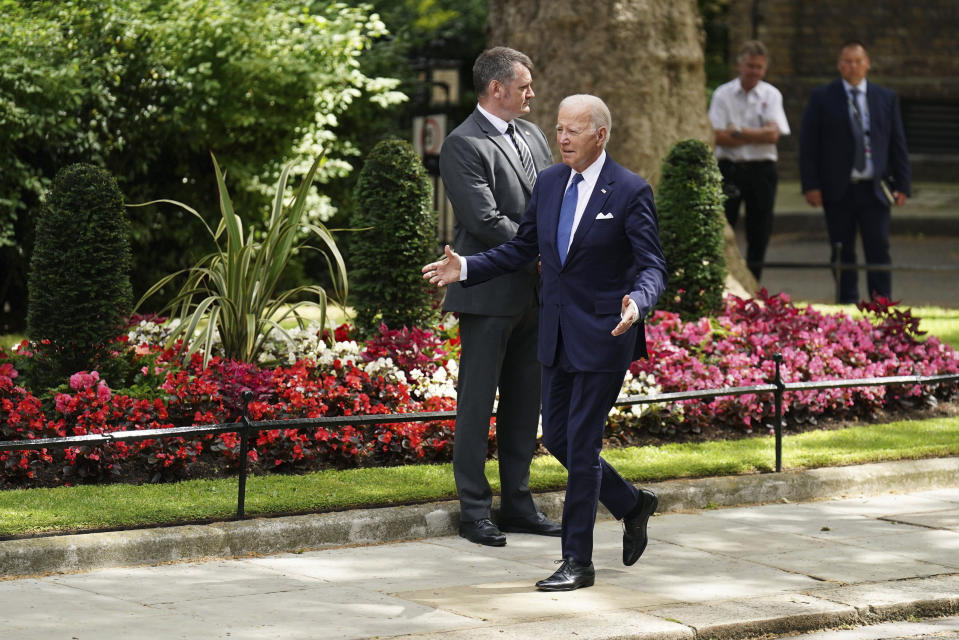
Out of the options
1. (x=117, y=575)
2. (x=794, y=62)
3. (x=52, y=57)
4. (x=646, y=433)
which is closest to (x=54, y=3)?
(x=52, y=57)

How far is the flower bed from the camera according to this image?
771 centimetres

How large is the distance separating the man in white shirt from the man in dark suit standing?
13.7 inches

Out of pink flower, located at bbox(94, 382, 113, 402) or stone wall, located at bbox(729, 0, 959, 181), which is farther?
stone wall, located at bbox(729, 0, 959, 181)

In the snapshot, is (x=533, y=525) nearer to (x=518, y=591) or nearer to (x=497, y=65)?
(x=518, y=591)

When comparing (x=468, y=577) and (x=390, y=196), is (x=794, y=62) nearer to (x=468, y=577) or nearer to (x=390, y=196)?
(x=390, y=196)

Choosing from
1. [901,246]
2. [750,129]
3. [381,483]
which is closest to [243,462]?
[381,483]

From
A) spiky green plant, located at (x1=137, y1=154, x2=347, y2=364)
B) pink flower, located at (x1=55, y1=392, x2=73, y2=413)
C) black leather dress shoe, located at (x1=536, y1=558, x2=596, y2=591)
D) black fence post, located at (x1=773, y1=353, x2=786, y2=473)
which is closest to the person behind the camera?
black leather dress shoe, located at (x1=536, y1=558, x2=596, y2=591)

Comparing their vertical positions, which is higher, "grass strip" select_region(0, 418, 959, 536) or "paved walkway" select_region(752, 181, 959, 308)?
"paved walkway" select_region(752, 181, 959, 308)

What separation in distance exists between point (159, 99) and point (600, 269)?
6637 mm

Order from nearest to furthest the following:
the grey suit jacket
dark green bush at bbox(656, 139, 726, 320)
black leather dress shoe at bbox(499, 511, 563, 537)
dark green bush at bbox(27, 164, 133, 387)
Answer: the grey suit jacket, black leather dress shoe at bbox(499, 511, 563, 537), dark green bush at bbox(27, 164, 133, 387), dark green bush at bbox(656, 139, 726, 320)

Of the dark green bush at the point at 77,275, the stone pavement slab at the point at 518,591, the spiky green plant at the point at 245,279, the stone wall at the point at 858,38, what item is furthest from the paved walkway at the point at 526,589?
the stone wall at the point at 858,38

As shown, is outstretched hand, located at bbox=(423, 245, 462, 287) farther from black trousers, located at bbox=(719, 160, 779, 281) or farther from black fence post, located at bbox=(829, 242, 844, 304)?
black fence post, located at bbox=(829, 242, 844, 304)

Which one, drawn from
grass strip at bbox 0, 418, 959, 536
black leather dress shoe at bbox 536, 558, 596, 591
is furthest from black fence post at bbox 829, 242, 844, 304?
black leather dress shoe at bbox 536, 558, 596, 591

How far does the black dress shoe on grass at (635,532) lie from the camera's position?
21.6 feet
